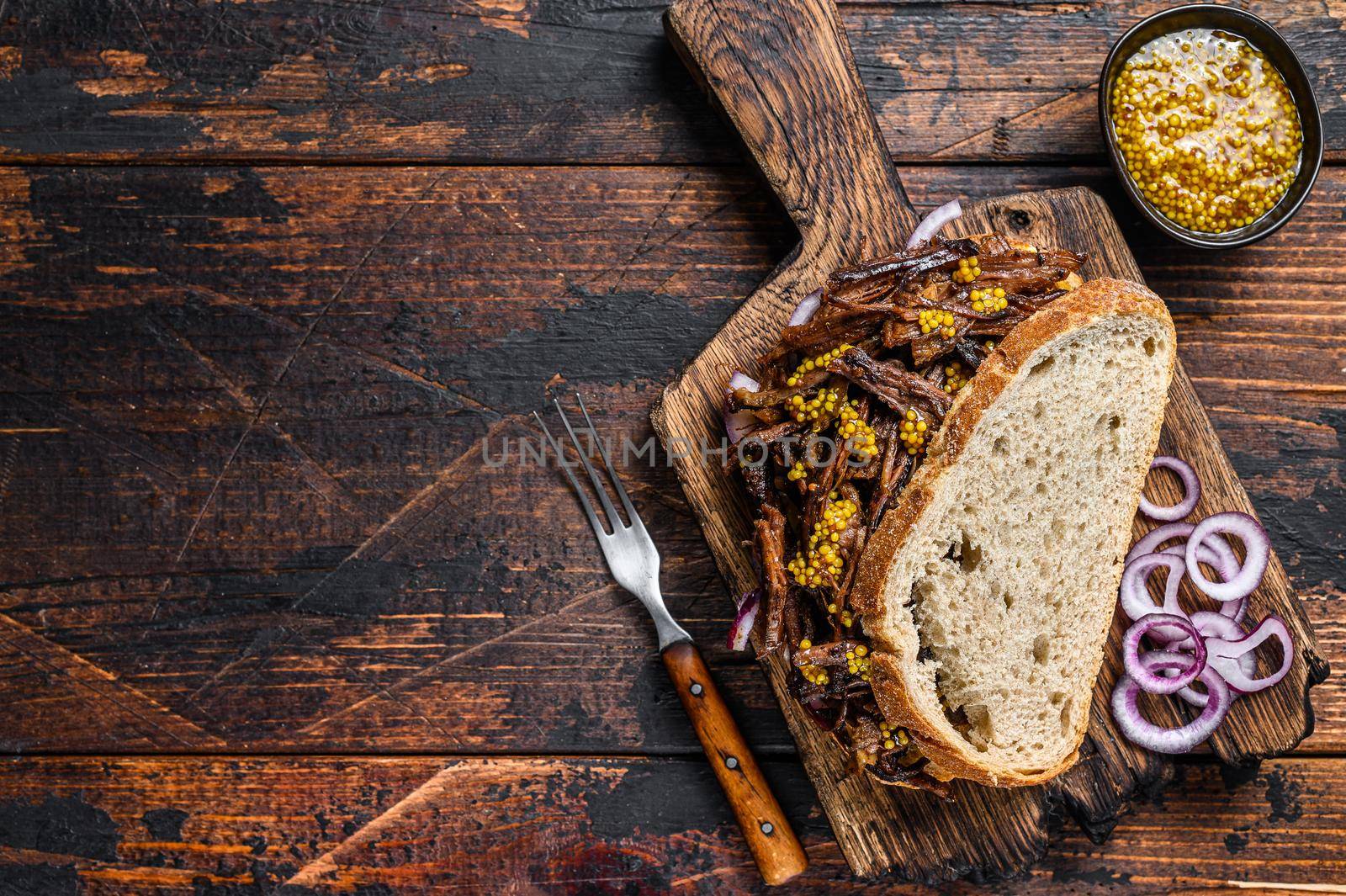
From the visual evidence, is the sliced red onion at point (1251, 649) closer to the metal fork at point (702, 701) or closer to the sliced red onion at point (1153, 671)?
the sliced red onion at point (1153, 671)

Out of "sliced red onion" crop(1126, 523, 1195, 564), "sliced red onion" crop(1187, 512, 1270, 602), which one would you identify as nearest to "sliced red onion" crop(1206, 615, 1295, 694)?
"sliced red onion" crop(1187, 512, 1270, 602)

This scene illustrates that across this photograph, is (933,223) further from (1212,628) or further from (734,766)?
(734,766)

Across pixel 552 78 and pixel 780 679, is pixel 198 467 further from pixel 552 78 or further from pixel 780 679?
pixel 780 679

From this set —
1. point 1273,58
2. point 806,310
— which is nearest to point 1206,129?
point 1273,58

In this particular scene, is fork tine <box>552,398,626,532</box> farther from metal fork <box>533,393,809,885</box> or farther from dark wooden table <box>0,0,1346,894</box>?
dark wooden table <box>0,0,1346,894</box>

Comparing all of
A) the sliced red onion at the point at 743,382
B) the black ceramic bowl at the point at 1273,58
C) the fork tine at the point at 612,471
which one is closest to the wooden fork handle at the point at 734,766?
the fork tine at the point at 612,471

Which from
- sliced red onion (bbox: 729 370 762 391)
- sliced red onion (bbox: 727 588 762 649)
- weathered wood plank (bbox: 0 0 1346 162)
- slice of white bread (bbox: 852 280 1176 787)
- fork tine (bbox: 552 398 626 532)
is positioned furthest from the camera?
weathered wood plank (bbox: 0 0 1346 162)

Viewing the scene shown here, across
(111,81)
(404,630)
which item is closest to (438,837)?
(404,630)
